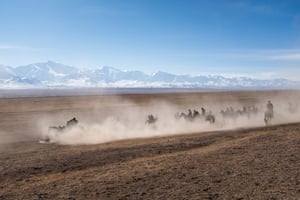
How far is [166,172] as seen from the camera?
15.2 meters

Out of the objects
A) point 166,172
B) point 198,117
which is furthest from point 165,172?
point 198,117

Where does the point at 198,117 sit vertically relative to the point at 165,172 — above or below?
above

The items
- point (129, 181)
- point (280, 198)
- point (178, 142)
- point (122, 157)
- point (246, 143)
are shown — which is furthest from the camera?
point (178, 142)

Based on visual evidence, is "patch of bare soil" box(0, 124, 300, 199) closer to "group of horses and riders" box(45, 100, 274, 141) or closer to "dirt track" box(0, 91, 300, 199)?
"dirt track" box(0, 91, 300, 199)

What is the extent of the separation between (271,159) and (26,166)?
36.3 ft

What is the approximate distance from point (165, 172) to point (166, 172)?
40mm

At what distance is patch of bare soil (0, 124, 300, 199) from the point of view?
12.9 meters

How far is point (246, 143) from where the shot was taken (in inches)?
831

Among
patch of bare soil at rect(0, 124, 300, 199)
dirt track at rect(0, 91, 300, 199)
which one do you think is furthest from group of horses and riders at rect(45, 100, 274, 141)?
dirt track at rect(0, 91, 300, 199)

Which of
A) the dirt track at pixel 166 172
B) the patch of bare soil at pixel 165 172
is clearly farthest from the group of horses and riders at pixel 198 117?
the dirt track at pixel 166 172

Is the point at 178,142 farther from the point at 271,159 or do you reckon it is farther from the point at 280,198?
the point at 280,198

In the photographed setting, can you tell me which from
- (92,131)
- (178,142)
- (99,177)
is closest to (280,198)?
(99,177)

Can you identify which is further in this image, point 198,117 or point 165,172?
point 198,117

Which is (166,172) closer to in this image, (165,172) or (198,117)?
(165,172)
